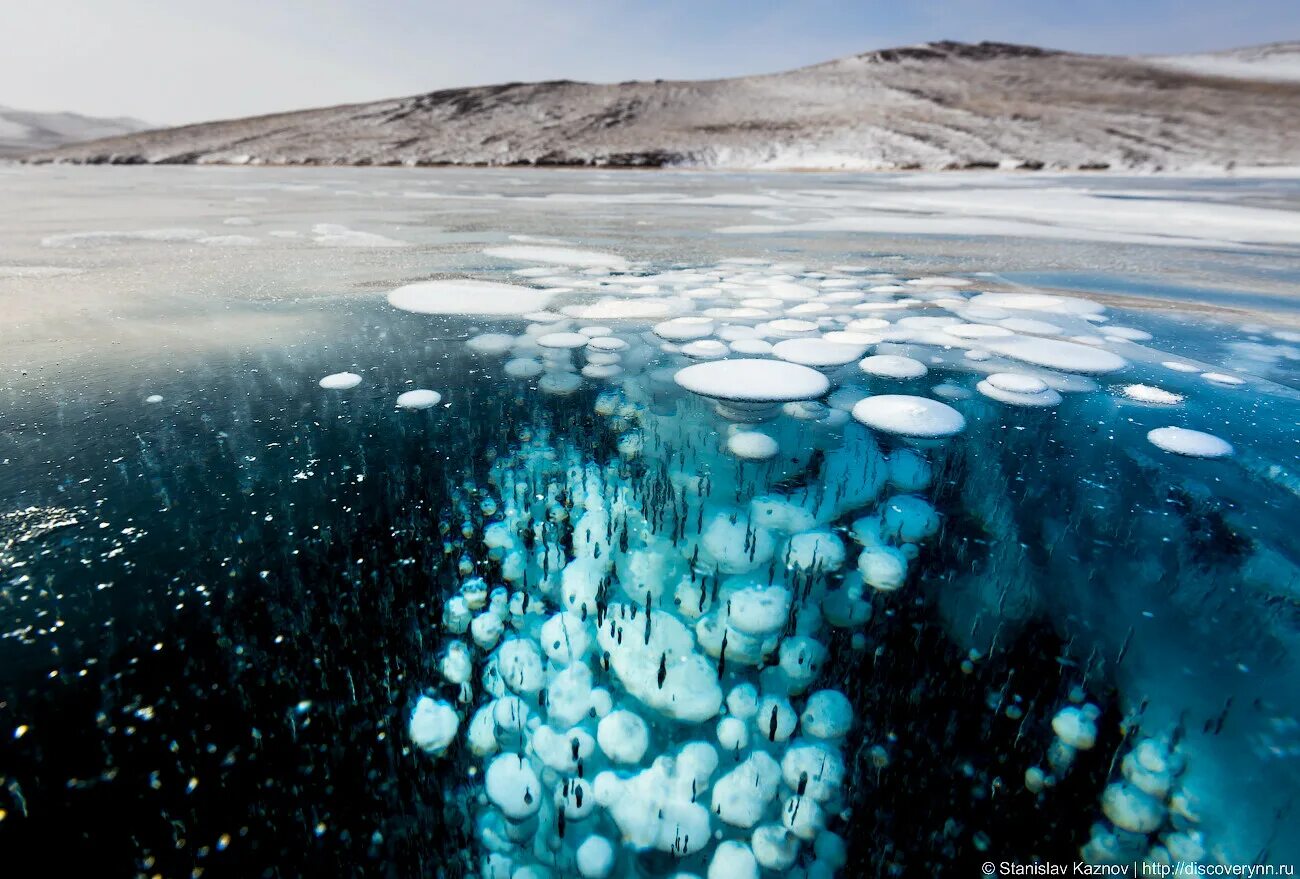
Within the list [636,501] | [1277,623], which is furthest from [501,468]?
[1277,623]

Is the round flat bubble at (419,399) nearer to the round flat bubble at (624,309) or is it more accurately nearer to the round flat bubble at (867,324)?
the round flat bubble at (624,309)

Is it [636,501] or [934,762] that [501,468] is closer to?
[636,501]

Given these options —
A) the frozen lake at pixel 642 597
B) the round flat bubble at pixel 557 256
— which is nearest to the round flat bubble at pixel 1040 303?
the frozen lake at pixel 642 597

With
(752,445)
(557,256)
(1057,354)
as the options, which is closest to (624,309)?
(752,445)

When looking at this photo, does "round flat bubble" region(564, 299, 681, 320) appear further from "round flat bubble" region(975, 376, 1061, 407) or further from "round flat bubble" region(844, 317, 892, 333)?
"round flat bubble" region(975, 376, 1061, 407)

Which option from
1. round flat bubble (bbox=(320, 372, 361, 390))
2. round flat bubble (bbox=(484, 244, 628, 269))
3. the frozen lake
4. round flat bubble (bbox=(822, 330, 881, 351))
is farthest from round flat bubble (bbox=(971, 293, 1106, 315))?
round flat bubble (bbox=(320, 372, 361, 390))
